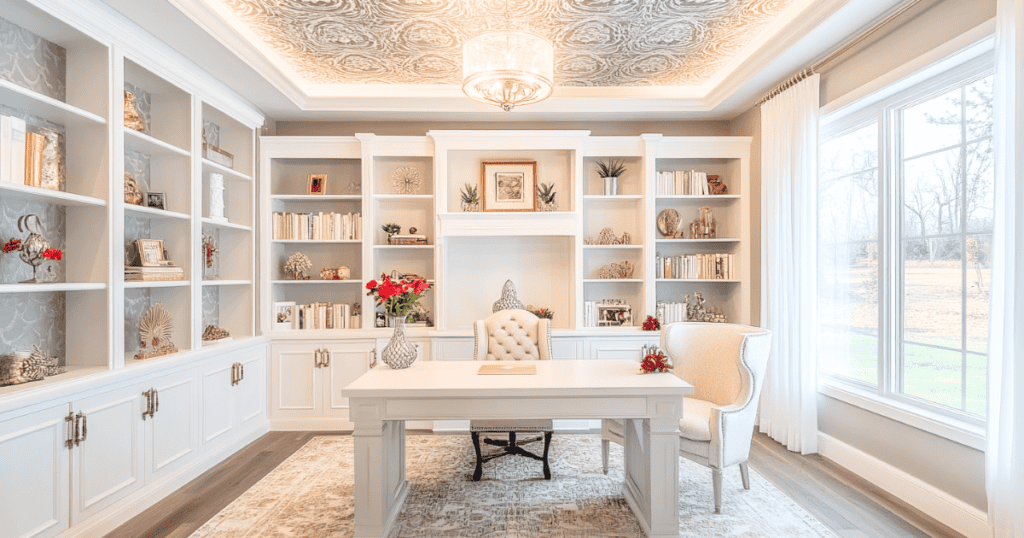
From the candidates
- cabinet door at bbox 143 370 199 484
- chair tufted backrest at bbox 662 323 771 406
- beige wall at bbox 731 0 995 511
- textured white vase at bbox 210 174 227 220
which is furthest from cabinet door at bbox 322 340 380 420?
beige wall at bbox 731 0 995 511

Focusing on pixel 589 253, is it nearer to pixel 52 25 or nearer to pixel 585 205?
pixel 585 205

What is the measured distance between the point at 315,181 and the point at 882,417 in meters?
4.72

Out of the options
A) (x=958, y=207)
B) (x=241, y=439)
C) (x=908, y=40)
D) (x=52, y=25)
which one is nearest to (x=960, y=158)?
(x=958, y=207)

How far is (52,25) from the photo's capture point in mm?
2477

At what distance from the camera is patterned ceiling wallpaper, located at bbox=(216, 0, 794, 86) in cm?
309

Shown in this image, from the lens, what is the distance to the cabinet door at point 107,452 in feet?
8.02

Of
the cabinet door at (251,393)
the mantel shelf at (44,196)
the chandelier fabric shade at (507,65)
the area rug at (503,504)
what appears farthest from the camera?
the cabinet door at (251,393)

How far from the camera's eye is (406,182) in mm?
4711

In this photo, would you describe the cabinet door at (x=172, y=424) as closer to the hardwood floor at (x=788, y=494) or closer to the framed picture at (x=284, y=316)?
the hardwood floor at (x=788, y=494)

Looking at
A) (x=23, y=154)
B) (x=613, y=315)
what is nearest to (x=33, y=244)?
(x=23, y=154)

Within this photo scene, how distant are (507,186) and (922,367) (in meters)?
3.33

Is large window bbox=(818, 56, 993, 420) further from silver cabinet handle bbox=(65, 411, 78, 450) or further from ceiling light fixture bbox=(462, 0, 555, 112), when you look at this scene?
silver cabinet handle bbox=(65, 411, 78, 450)

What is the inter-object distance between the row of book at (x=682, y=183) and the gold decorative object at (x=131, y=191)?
Answer: 4.04m

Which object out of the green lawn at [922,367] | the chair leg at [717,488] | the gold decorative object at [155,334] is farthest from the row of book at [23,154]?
the green lawn at [922,367]
